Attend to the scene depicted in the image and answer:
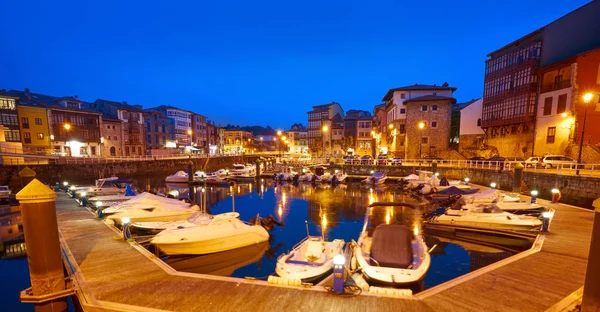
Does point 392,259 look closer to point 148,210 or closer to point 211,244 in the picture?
point 211,244

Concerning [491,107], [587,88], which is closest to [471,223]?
[587,88]

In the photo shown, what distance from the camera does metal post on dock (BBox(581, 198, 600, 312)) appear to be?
5.28 meters

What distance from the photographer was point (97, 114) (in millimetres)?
55969

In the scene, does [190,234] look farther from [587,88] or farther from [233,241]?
[587,88]

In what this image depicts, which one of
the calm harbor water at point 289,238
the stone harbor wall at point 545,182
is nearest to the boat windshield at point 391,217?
the calm harbor water at point 289,238

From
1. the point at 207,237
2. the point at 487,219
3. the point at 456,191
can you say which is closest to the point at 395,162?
the point at 456,191

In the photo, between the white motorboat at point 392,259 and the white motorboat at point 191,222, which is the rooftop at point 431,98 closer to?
the white motorboat at point 392,259

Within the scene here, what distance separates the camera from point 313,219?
73.9 ft

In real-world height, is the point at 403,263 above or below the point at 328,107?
below

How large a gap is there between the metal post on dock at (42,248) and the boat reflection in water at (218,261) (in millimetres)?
5703

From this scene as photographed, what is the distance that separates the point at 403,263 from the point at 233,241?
29.0ft

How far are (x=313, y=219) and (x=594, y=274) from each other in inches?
713

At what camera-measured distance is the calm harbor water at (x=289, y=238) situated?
41.0 feet

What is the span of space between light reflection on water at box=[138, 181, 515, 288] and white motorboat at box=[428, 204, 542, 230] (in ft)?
4.34
